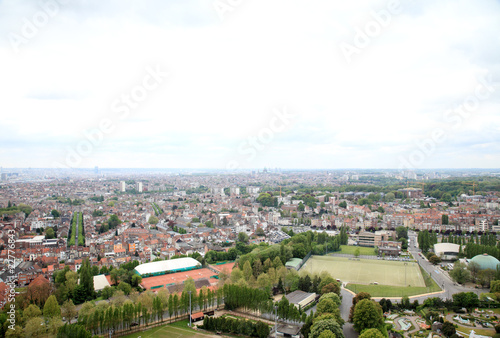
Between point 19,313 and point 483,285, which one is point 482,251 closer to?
point 483,285

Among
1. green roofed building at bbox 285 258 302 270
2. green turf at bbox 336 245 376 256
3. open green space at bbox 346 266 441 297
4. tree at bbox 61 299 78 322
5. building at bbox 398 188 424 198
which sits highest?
building at bbox 398 188 424 198

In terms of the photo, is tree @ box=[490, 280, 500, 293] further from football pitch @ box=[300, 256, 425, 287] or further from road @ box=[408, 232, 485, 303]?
football pitch @ box=[300, 256, 425, 287]

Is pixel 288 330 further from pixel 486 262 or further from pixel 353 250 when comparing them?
pixel 353 250

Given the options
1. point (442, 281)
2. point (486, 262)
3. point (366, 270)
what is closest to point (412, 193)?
point (486, 262)

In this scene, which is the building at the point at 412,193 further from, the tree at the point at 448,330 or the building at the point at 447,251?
the tree at the point at 448,330

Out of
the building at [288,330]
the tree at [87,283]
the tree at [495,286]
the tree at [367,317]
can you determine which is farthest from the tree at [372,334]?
the tree at [87,283]

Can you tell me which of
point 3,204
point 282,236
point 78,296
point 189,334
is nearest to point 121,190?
point 3,204

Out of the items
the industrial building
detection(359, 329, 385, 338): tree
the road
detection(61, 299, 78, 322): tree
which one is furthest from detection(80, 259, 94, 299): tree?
the industrial building
